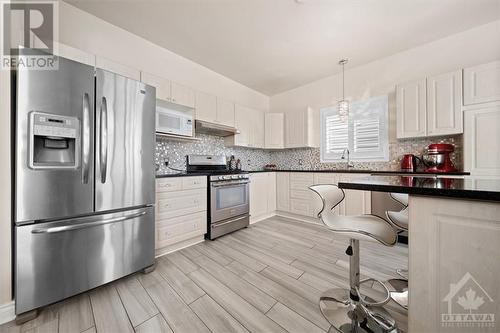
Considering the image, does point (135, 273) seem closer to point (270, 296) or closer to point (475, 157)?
point (270, 296)

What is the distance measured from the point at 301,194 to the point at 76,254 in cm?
308

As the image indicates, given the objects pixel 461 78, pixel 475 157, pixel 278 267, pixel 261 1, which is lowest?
pixel 278 267

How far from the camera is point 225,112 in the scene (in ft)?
10.8

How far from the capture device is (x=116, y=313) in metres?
1.32

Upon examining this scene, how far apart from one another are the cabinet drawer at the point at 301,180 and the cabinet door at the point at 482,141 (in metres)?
1.88

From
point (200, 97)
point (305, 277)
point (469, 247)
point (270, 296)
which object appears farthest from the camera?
point (200, 97)

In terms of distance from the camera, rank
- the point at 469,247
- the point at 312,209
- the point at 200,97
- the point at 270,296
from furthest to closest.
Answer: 1. the point at 312,209
2. the point at 200,97
3. the point at 270,296
4. the point at 469,247

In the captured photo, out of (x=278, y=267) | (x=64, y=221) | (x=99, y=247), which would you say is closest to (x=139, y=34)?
(x=64, y=221)

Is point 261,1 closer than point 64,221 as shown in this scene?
No

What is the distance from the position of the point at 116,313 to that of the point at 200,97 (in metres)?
2.68

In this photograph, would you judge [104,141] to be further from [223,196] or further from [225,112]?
[225,112]

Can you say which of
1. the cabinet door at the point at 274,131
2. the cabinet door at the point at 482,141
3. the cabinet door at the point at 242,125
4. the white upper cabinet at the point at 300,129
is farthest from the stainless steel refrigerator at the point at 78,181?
the cabinet door at the point at 482,141

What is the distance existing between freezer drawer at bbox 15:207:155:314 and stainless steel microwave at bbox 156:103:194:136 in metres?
1.19

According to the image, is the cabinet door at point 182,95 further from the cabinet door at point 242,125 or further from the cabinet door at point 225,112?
the cabinet door at point 242,125
